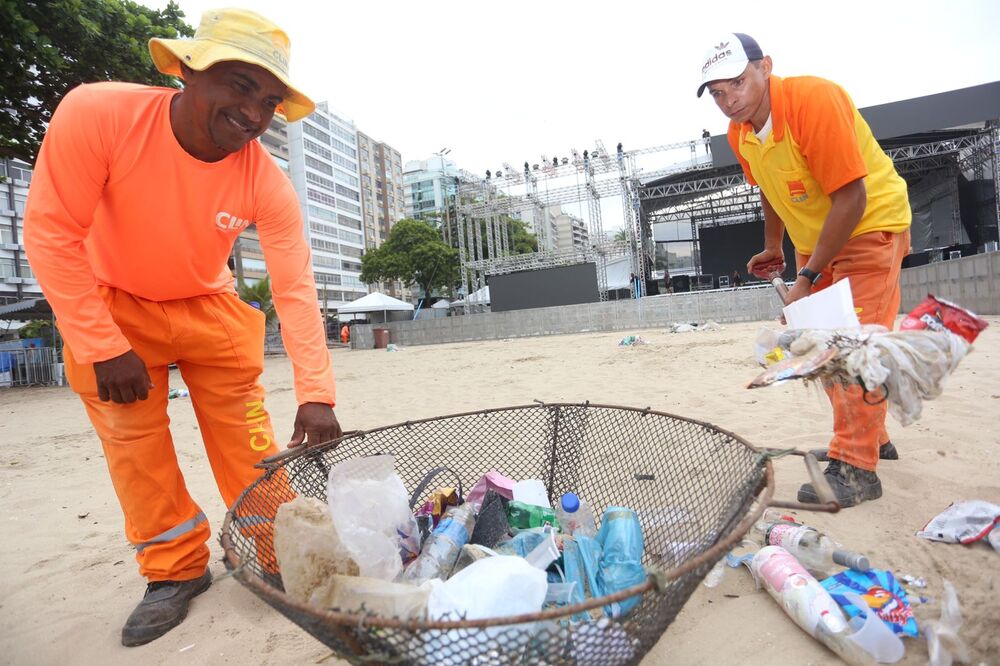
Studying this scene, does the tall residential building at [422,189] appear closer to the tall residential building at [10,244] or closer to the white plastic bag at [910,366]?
the tall residential building at [10,244]

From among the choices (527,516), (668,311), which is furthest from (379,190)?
(527,516)

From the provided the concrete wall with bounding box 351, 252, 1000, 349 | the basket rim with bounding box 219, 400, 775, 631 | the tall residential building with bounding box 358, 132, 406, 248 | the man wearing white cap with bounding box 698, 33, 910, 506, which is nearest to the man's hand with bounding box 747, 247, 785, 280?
the man wearing white cap with bounding box 698, 33, 910, 506

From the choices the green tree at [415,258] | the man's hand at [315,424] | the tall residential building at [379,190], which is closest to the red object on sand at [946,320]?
the man's hand at [315,424]

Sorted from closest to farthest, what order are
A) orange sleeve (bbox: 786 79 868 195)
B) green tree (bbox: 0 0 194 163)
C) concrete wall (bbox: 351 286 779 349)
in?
orange sleeve (bbox: 786 79 868 195), green tree (bbox: 0 0 194 163), concrete wall (bbox: 351 286 779 349)

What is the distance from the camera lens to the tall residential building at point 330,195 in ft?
181

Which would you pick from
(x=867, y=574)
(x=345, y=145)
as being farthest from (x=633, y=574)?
(x=345, y=145)

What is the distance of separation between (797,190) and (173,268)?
2466 millimetres

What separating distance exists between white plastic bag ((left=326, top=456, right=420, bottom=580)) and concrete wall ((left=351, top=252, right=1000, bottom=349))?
1226cm

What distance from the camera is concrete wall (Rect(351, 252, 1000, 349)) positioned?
1045 cm

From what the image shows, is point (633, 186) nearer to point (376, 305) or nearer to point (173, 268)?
point (376, 305)

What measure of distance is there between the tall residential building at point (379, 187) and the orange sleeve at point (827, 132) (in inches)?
2726

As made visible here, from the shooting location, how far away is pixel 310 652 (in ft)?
5.13

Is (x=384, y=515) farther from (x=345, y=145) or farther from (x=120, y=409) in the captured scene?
(x=345, y=145)

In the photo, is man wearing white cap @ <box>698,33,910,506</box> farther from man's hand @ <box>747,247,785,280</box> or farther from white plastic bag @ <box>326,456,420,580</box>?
white plastic bag @ <box>326,456,420,580</box>
